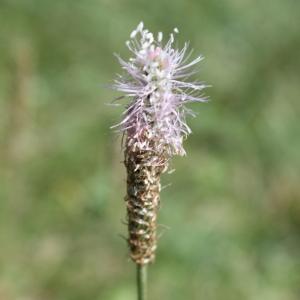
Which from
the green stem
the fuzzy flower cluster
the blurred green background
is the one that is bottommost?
the green stem

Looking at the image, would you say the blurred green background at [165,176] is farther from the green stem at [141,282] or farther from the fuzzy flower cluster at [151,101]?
the fuzzy flower cluster at [151,101]

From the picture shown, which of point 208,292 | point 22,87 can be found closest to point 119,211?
point 208,292

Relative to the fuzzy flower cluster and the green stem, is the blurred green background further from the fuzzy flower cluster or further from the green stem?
the fuzzy flower cluster

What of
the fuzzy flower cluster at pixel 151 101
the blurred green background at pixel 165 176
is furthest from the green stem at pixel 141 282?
the blurred green background at pixel 165 176

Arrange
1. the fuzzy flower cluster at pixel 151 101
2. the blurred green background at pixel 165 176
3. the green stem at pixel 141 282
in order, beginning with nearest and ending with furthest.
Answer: the fuzzy flower cluster at pixel 151 101, the green stem at pixel 141 282, the blurred green background at pixel 165 176

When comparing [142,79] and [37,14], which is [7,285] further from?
[37,14]

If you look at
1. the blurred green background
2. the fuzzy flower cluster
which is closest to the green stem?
the fuzzy flower cluster

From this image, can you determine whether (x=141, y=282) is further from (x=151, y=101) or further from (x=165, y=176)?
(x=165, y=176)

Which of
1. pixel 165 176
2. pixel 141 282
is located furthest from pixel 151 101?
pixel 165 176
